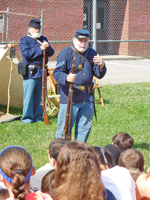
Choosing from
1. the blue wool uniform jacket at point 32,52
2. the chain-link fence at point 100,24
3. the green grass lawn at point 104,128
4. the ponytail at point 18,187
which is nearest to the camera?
the ponytail at point 18,187

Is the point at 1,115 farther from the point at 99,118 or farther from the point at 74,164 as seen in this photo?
the point at 74,164

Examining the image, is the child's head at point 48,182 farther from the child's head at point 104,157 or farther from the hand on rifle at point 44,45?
the hand on rifle at point 44,45

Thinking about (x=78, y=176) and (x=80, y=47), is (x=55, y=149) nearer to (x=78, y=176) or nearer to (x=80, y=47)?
(x=78, y=176)

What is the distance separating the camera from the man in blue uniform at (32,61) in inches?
253

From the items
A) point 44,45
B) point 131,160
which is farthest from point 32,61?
point 131,160

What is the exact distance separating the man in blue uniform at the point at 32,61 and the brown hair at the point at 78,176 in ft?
14.9

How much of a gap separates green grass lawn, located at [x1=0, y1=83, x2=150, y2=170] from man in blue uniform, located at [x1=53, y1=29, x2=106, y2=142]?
798 mm

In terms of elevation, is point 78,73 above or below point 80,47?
below

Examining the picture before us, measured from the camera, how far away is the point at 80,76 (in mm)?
4535

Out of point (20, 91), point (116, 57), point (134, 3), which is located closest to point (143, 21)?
point (134, 3)

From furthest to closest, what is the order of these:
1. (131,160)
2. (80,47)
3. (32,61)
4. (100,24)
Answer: (100,24) < (32,61) < (80,47) < (131,160)

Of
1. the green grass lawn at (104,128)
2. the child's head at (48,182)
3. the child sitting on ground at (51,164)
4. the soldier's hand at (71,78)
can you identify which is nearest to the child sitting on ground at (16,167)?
the child's head at (48,182)

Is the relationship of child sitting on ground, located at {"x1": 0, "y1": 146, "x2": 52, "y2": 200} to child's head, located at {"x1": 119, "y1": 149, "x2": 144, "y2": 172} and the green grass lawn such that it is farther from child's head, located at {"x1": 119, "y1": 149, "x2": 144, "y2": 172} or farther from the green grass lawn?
the green grass lawn

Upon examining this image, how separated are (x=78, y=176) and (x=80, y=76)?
271 cm
